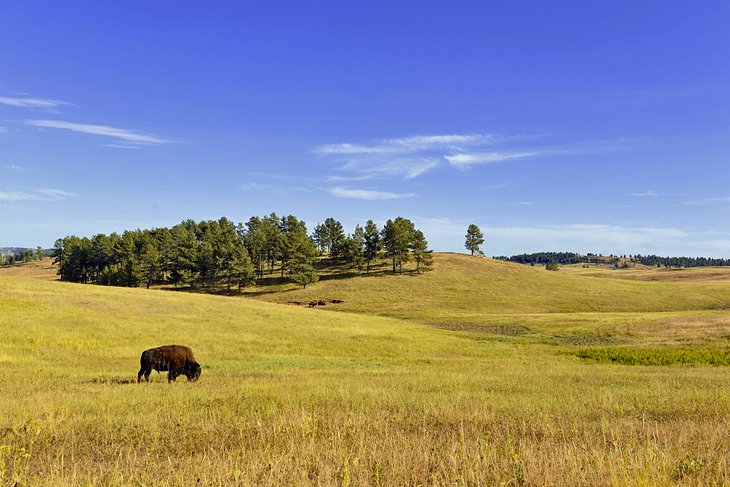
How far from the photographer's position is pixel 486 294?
86375 millimetres

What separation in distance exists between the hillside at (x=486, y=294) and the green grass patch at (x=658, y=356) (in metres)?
27.4

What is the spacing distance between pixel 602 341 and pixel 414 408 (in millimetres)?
39130

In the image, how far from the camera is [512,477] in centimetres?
536

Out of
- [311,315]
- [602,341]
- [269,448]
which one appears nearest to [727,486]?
[269,448]

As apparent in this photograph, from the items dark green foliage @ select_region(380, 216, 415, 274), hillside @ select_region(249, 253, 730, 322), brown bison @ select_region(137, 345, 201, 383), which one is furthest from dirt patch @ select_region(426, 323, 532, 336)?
dark green foliage @ select_region(380, 216, 415, 274)

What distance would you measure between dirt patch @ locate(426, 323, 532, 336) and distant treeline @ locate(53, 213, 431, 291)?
48505 millimetres

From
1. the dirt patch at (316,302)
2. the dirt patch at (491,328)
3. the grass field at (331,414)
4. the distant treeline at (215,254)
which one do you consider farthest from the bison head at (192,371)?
the distant treeline at (215,254)

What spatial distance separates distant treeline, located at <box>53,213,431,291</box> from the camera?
10019cm

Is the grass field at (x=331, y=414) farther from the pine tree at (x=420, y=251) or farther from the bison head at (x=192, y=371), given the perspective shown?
the pine tree at (x=420, y=251)

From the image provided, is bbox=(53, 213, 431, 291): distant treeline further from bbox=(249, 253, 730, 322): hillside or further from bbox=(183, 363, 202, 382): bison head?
bbox=(183, 363, 202, 382): bison head

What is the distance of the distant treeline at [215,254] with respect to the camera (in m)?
100

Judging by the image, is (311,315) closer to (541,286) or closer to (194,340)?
(194,340)

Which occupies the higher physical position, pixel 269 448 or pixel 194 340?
pixel 269 448

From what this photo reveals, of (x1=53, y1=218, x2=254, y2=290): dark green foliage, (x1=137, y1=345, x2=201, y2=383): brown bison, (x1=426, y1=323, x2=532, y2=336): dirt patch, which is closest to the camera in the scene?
(x1=137, y1=345, x2=201, y2=383): brown bison
